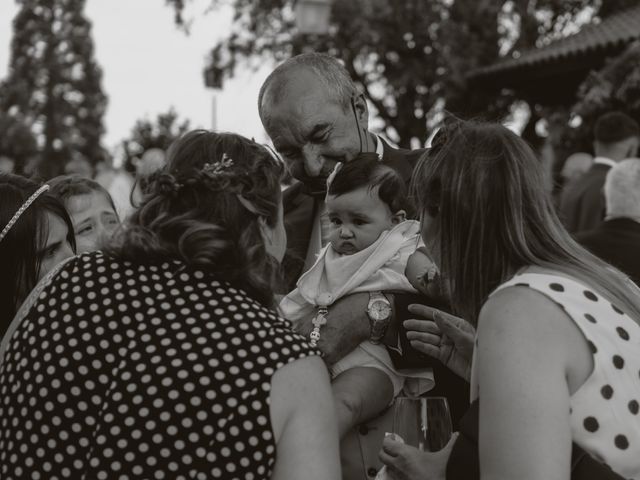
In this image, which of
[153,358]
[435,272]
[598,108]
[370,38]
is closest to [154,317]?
[153,358]

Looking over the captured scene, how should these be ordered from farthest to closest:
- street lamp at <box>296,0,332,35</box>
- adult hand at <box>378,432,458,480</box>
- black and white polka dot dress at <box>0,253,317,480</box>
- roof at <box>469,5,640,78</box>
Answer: roof at <box>469,5,640,78</box> → street lamp at <box>296,0,332,35</box> → adult hand at <box>378,432,458,480</box> → black and white polka dot dress at <box>0,253,317,480</box>

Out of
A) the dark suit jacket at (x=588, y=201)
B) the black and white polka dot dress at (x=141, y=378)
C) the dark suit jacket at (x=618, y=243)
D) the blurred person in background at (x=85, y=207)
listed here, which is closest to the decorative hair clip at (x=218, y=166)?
the black and white polka dot dress at (x=141, y=378)

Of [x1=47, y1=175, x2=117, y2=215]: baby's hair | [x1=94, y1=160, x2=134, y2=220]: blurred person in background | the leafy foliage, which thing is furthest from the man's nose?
the leafy foliage

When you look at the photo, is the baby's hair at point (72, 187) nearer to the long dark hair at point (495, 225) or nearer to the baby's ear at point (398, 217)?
the baby's ear at point (398, 217)

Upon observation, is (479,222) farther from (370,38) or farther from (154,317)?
(370,38)

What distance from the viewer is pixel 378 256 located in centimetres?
329

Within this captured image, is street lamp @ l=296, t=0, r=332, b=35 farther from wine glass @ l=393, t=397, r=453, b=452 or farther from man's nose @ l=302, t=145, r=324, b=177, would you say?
wine glass @ l=393, t=397, r=453, b=452

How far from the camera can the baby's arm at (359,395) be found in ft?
9.44

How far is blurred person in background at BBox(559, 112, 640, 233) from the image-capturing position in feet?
25.9

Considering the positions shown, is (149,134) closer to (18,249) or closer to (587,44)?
(587,44)

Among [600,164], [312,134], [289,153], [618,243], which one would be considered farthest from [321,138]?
[600,164]

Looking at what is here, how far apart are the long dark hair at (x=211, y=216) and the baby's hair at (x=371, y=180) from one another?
1148 millimetres

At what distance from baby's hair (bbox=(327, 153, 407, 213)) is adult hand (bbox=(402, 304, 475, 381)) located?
56 centimetres

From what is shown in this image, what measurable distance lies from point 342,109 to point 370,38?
52.7ft
